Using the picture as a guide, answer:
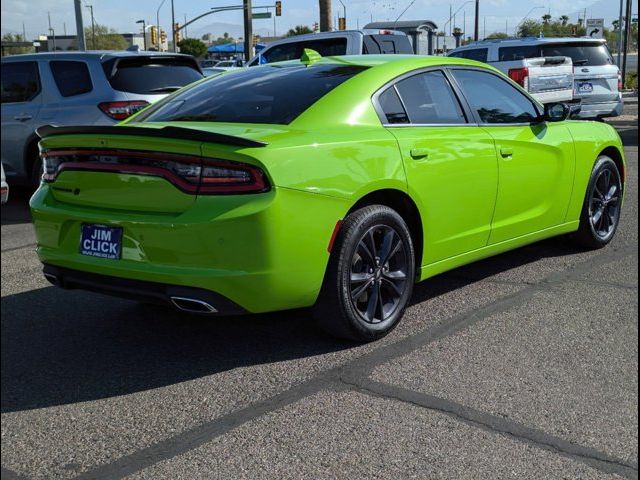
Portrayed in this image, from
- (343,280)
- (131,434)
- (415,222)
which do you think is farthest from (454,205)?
(131,434)

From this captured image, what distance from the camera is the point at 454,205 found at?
482 cm

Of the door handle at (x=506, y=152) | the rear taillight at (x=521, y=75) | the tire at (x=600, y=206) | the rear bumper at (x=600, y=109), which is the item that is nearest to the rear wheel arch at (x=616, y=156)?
the tire at (x=600, y=206)

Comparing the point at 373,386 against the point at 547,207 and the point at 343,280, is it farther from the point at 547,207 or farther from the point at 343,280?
the point at 547,207

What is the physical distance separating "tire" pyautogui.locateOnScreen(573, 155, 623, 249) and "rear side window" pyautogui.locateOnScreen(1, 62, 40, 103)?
6397mm

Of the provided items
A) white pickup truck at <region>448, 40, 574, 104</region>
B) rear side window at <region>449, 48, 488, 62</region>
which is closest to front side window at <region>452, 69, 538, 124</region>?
white pickup truck at <region>448, 40, 574, 104</region>

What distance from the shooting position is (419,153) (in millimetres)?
4578

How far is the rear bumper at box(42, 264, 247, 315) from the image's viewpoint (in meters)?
3.84

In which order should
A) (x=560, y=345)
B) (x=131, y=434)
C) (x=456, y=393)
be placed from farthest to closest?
(x=560, y=345) < (x=456, y=393) < (x=131, y=434)

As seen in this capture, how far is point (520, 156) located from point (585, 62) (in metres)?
11.5

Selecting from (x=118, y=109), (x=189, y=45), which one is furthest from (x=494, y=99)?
(x=189, y=45)

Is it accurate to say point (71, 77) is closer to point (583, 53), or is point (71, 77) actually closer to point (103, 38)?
point (103, 38)

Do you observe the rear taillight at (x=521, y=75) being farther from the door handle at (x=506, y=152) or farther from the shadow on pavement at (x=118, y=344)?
the shadow on pavement at (x=118, y=344)

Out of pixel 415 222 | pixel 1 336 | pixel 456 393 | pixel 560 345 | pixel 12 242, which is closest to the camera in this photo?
pixel 456 393

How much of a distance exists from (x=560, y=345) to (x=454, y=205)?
1.04 meters
